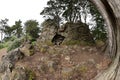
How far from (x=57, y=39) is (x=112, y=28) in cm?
547

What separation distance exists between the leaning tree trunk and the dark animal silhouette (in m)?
4.66

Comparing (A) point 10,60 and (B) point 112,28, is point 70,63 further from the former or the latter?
(B) point 112,28

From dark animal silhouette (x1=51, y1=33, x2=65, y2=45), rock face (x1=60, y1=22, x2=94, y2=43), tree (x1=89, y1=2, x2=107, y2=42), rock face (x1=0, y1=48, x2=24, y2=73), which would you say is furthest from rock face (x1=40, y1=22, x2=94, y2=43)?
rock face (x1=0, y1=48, x2=24, y2=73)

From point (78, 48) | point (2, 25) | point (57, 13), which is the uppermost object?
point (2, 25)

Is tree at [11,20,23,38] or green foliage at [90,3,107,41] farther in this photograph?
tree at [11,20,23,38]

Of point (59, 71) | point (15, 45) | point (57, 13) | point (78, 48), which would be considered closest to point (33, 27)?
point (15, 45)

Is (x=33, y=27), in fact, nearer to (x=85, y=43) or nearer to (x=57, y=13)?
(x=57, y=13)

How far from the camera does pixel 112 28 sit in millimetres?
7488

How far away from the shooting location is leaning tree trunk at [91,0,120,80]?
628cm

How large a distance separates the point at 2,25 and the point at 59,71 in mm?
19866

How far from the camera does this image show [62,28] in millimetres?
12789

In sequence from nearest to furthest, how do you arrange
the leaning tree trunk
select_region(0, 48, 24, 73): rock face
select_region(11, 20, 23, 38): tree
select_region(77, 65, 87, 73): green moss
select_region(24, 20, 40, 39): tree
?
the leaning tree trunk, select_region(77, 65, 87, 73): green moss, select_region(0, 48, 24, 73): rock face, select_region(24, 20, 40, 39): tree, select_region(11, 20, 23, 38): tree

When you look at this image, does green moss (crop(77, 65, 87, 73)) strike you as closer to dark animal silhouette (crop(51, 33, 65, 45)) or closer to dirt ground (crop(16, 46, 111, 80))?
dirt ground (crop(16, 46, 111, 80))

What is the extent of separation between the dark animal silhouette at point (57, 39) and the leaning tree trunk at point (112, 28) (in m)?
4.66
